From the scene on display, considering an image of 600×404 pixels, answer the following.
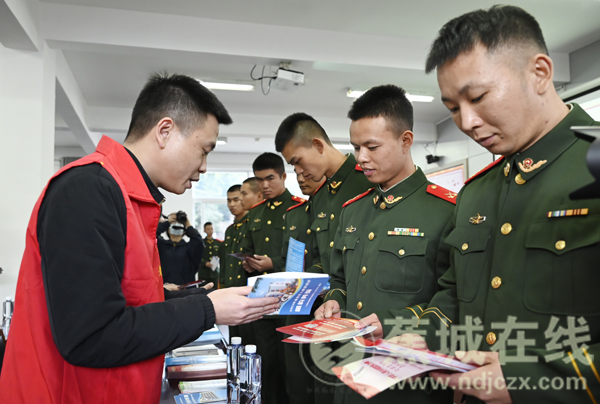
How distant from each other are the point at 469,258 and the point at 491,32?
23.2 inches

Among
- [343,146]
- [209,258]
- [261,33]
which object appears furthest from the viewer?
[343,146]

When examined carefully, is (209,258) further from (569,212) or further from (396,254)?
(569,212)

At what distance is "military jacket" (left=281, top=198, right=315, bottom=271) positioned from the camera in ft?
9.64

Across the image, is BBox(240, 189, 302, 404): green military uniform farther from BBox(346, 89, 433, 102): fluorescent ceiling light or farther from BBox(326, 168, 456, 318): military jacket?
BBox(346, 89, 433, 102): fluorescent ceiling light

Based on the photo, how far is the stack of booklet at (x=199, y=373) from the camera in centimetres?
157

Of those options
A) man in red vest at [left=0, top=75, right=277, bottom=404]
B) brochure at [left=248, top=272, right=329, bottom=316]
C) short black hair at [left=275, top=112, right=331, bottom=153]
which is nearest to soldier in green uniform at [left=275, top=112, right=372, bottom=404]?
short black hair at [left=275, top=112, right=331, bottom=153]

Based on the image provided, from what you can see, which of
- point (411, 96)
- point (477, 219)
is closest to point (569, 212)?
point (477, 219)

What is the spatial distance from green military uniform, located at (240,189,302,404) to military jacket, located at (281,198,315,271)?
1.10 ft

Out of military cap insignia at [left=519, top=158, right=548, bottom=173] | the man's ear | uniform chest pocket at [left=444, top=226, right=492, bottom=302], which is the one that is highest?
the man's ear

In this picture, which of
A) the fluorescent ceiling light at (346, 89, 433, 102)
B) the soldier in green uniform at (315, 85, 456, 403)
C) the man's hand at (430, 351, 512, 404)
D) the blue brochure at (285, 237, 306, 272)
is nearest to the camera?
the man's hand at (430, 351, 512, 404)

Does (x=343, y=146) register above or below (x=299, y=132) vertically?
above

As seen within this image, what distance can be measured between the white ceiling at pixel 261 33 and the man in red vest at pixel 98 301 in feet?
11.4

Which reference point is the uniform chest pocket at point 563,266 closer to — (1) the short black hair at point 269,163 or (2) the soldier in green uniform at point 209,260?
(1) the short black hair at point 269,163

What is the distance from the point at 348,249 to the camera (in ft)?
6.30
